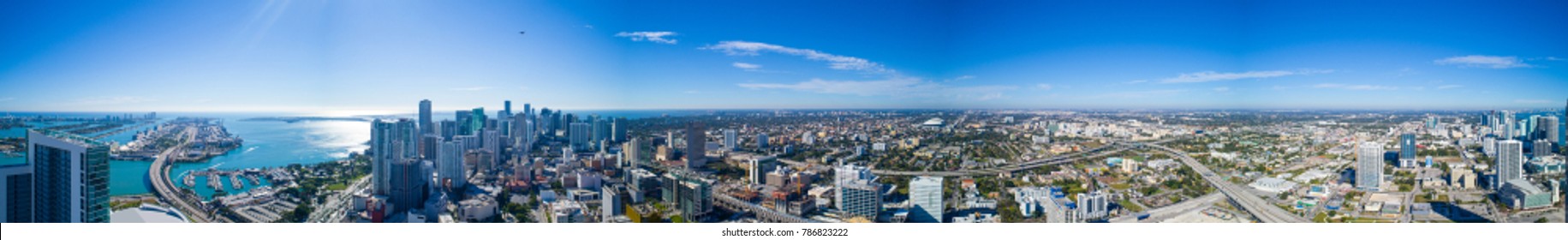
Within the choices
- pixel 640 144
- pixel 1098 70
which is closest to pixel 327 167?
pixel 640 144

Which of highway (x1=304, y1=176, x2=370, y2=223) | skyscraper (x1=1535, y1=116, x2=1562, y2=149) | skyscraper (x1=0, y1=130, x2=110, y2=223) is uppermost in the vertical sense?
skyscraper (x1=1535, y1=116, x2=1562, y2=149)

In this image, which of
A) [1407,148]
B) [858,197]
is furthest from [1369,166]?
[858,197]

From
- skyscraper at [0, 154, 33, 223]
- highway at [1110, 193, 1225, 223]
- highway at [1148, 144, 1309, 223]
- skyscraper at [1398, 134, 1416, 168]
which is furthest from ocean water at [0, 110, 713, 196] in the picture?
skyscraper at [1398, 134, 1416, 168]

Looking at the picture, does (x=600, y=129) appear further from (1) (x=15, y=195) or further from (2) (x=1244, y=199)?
(2) (x=1244, y=199)

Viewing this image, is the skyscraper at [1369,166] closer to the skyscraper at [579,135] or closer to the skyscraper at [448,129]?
the skyscraper at [579,135]

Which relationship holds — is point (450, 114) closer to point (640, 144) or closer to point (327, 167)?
point (327, 167)

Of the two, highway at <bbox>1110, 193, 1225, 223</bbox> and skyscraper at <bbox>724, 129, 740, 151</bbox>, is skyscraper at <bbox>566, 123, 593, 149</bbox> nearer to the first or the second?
skyscraper at <bbox>724, 129, 740, 151</bbox>

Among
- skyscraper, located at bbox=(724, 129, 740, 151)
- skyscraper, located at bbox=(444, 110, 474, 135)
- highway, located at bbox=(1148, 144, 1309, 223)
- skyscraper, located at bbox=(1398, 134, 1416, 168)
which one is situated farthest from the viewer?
skyscraper, located at bbox=(444, 110, 474, 135)
